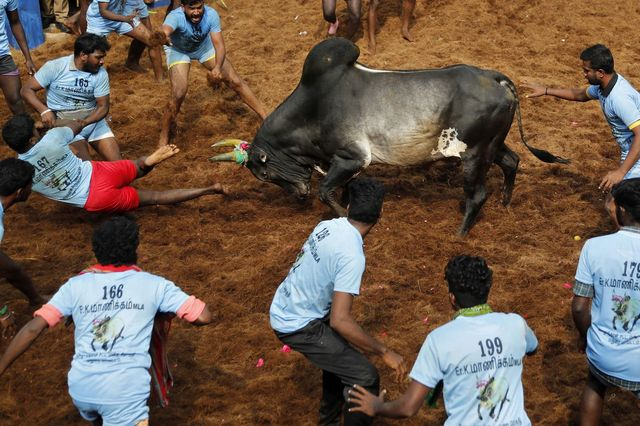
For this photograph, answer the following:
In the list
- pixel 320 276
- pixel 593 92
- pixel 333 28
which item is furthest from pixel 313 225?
pixel 333 28

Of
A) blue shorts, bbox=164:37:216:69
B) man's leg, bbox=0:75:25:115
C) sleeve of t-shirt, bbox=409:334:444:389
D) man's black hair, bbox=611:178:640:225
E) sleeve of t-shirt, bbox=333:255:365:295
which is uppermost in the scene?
man's black hair, bbox=611:178:640:225

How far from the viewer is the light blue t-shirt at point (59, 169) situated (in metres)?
7.47

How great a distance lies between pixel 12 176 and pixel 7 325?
1.11 meters

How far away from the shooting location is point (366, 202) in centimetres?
466

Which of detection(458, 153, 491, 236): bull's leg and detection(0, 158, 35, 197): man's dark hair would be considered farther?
detection(458, 153, 491, 236): bull's leg

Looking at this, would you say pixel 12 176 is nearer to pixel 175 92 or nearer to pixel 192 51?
pixel 175 92

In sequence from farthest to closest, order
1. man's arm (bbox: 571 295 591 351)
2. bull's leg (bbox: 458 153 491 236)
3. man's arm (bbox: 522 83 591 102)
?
bull's leg (bbox: 458 153 491 236) → man's arm (bbox: 522 83 591 102) → man's arm (bbox: 571 295 591 351)

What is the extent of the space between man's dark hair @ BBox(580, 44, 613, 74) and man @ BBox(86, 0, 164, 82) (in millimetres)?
5456

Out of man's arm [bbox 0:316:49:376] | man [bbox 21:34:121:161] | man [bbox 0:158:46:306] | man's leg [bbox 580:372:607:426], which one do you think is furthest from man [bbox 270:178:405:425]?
man [bbox 21:34:121:161]

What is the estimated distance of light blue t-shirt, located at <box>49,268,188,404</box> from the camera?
14.0 ft

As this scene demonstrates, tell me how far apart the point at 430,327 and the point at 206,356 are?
1752mm

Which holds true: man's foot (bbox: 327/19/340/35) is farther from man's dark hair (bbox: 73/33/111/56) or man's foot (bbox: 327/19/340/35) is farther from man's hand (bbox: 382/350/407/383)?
man's hand (bbox: 382/350/407/383)

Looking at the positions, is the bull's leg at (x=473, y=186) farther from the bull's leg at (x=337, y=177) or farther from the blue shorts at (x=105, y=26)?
the blue shorts at (x=105, y=26)

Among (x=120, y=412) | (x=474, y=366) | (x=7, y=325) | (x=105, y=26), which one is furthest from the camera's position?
(x=105, y=26)
